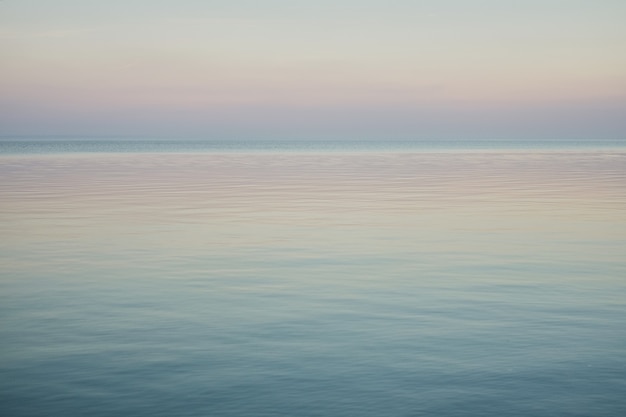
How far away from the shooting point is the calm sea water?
8352 millimetres

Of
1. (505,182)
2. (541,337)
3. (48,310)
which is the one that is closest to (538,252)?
(541,337)

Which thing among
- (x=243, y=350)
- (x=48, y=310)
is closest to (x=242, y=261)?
(x=48, y=310)

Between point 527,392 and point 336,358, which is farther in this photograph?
point 336,358

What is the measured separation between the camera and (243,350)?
9945 mm

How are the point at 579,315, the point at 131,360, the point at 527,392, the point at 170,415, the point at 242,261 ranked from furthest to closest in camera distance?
the point at 242,261 → the point at 579,315 → the point at 131,360 → the point at 527,392 → the point at 170,415

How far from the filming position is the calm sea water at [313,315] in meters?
8.35

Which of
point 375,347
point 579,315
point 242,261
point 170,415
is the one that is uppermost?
point 242,261

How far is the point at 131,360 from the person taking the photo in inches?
376

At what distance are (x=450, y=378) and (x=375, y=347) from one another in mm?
Result: 1426

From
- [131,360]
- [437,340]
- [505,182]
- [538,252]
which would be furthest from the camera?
[505,182]

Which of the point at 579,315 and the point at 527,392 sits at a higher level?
the point at 579,315

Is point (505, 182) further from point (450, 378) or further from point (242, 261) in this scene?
point (450, 378)

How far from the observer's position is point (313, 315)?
38.5 ft

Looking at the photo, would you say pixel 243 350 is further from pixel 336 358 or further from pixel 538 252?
pixel 538 252
